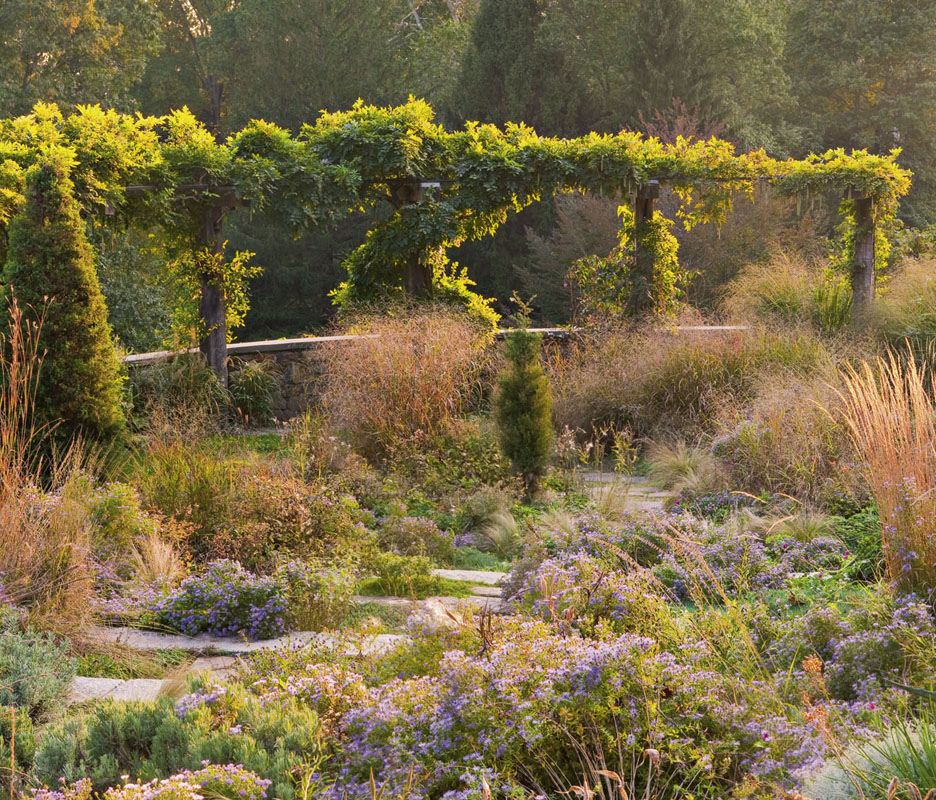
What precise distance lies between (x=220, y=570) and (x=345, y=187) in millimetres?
6646

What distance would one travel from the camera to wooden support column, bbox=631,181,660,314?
11672 millimetres

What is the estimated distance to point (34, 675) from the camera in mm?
3363

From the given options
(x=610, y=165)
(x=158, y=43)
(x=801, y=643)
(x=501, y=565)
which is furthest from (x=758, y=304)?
(x=158, y=43)


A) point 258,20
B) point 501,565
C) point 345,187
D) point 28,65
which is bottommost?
point 501,565

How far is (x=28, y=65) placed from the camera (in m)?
18.8

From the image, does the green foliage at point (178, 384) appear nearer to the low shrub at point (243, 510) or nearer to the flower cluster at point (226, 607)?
the low shrub at point (243, 510)

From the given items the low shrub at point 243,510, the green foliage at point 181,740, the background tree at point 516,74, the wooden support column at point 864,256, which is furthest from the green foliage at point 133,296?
the green foliage at point 181,740

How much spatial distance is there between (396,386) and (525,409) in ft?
3.78

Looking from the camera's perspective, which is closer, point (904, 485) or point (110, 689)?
point (110, 689)

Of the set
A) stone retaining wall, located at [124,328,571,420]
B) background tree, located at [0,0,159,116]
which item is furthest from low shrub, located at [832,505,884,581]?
background tree, located at [0,0,159,116]

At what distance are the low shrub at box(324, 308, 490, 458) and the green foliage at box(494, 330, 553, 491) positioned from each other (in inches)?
30.2

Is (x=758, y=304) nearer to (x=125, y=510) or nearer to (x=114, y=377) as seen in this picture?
(x=114, y=377)

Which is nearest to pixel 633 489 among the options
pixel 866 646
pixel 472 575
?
pixel 472 575

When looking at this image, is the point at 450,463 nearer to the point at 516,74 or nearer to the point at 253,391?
the point at 253,391
